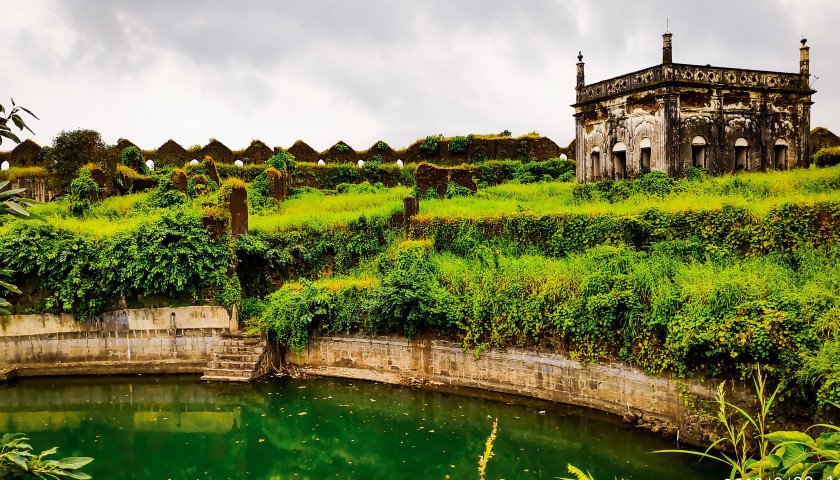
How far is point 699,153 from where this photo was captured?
61.5ft

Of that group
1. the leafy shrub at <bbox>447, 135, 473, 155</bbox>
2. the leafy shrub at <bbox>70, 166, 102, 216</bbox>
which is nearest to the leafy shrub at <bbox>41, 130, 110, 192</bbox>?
the leafy shrub at <bbox>70, 166, 102, 216</bbox>

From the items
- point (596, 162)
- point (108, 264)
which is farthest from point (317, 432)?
point (596, 162)

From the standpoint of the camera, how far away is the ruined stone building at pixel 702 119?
18.3 m

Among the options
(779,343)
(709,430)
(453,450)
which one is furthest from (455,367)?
(779,343)

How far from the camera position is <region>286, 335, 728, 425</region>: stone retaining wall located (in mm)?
10453

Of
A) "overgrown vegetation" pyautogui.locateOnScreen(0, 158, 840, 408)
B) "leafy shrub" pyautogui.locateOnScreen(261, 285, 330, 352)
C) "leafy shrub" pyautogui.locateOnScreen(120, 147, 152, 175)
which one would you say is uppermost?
"leafy shrub" pyautogui.locateOnScreen(120, 147, 152, 175)

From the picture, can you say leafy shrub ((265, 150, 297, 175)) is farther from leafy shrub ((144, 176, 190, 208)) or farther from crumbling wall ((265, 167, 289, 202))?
leafy shrub ((144, 176, 190, 208))

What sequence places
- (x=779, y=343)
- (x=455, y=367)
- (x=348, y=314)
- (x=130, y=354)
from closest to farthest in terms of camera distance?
1. (x=779, y=343)
2. (x=455, y=367)
3. (x=348, y=314)
4. (x=130, y=354)

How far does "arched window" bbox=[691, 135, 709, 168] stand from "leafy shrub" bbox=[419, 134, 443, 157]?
15597 mm

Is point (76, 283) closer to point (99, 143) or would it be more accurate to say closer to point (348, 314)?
point (348, 314)

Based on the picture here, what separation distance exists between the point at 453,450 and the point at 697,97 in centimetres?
1436

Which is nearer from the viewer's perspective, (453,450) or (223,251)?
(453,450)

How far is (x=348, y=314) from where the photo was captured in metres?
13.9

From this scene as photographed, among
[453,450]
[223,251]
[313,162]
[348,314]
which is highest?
[313,162]
